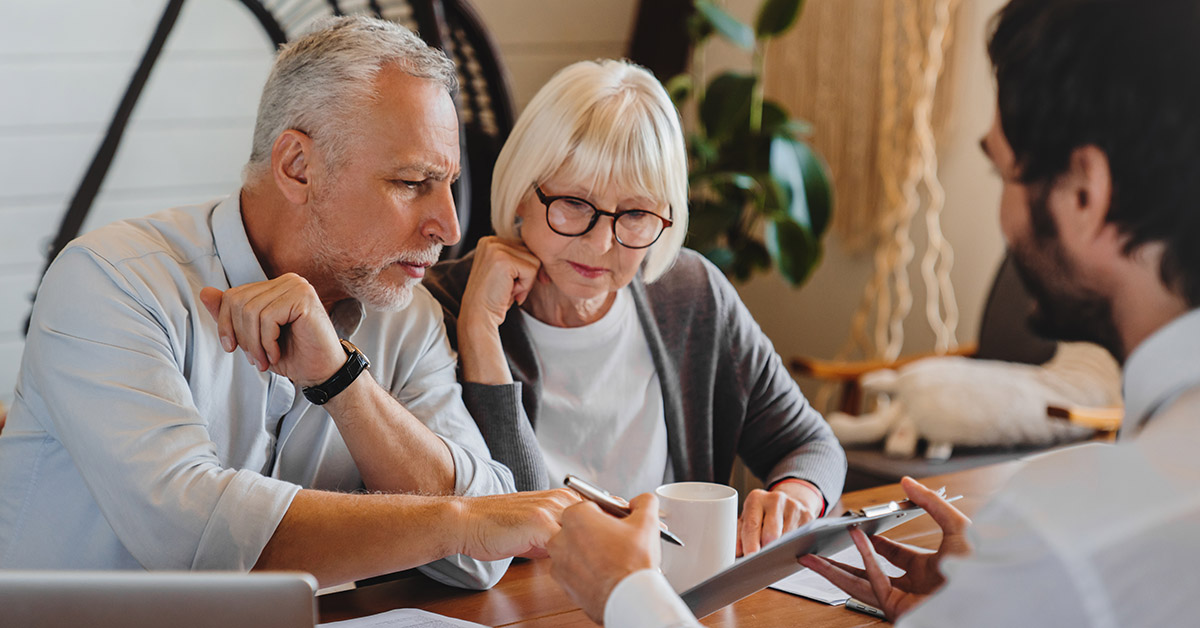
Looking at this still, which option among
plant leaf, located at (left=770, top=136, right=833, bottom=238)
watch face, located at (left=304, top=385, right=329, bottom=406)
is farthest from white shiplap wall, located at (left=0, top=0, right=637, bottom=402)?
watch face, located at (left=304, top=385, right=329, bottom=406)

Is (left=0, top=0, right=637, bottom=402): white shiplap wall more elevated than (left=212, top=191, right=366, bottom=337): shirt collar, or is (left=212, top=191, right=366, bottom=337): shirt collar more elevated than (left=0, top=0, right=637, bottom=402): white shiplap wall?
(left=212, top=191, right=366, bottom=337): shirt collar

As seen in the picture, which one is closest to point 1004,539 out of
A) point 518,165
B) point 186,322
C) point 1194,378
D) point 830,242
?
point 1194,378

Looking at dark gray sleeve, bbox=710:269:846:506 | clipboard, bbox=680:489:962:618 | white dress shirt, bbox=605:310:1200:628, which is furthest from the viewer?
dark gray sleeve, bbox=710:269:846:506

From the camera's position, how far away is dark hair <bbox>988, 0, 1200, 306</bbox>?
70 cm

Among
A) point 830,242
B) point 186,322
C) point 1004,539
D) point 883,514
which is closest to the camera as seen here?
point 1004,539

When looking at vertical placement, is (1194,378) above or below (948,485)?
above

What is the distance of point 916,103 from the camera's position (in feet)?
11.1

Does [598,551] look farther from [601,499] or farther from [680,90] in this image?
[680,90]

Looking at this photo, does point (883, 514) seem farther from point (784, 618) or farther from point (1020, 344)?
point (1020, 344)

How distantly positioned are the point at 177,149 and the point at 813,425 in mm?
2266

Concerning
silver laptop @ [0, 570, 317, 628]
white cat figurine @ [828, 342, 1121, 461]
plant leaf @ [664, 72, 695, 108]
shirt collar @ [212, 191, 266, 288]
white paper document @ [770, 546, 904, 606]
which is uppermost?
shirt collar @ [212, 191, 266, 288]

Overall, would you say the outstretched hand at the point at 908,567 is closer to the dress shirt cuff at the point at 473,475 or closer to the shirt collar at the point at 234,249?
the dress shirt cuff at the point at 473,475

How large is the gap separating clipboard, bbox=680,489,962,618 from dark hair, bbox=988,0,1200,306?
40 cm

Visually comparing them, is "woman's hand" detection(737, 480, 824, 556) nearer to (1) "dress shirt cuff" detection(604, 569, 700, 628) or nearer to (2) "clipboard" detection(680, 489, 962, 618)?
(2) "clipboard" detection(680, 489, 962, 618)
